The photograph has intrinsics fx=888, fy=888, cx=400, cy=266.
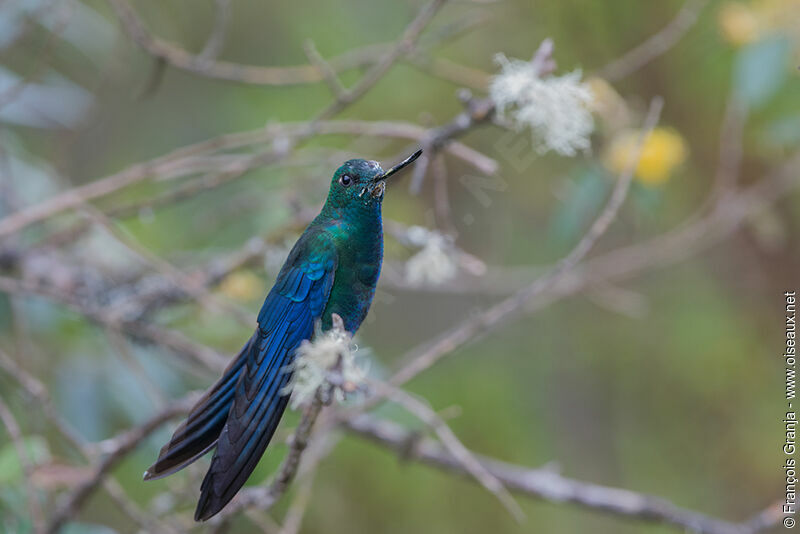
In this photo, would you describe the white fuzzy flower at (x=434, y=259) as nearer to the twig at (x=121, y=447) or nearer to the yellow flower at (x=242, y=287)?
the twig at (x=121, y=447)

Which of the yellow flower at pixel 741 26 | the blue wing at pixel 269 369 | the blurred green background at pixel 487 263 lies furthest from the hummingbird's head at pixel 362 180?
the yellow flower at pixel 741 26

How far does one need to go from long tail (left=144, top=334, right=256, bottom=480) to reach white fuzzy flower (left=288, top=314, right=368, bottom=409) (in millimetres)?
85

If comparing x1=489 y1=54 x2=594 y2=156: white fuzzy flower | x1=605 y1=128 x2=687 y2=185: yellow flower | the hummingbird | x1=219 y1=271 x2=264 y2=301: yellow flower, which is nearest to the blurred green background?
x1=219 y1=271 x2=264 y2=301: yellow flower

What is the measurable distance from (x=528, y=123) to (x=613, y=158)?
29.0 inches

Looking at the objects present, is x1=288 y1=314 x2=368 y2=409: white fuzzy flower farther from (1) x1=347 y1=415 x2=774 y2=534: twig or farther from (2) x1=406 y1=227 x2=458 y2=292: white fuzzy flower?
(1) x1=347 y1=415 x2=774 y2=534: twig

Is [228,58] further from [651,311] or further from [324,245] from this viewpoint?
[324,245]

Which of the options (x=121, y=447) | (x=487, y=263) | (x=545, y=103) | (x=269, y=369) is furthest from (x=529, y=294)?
(x=487, y=263)

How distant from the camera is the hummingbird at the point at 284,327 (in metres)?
0.98

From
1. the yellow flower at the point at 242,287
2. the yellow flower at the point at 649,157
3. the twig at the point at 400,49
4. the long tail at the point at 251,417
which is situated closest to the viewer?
the long tail at the point at 251,417

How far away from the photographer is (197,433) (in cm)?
107

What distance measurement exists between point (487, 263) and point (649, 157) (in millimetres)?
1244

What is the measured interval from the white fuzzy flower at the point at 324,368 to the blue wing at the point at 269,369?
0.06ft

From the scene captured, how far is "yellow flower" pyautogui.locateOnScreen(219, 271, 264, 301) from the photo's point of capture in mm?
2438

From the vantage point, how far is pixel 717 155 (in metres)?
3.63
